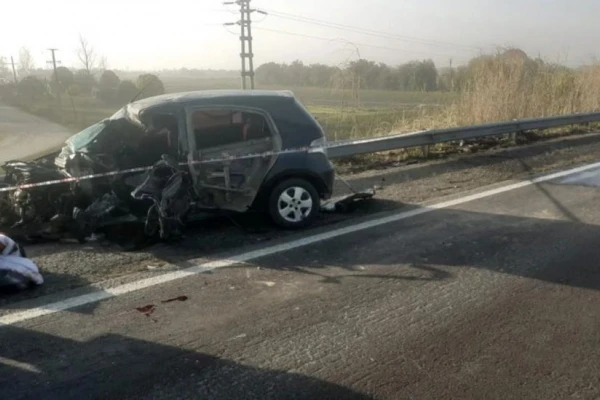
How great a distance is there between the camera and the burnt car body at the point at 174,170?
6363 millimetres

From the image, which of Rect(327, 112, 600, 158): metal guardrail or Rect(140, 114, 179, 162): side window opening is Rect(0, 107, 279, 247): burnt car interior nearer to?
Rect(140, 114, 179, 162): side window opening

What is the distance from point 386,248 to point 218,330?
2.39 m

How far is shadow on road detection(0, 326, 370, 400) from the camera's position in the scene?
11.4ft

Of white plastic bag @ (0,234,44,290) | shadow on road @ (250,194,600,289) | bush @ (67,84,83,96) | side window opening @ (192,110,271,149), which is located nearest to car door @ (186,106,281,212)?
side window opening @ (192,110,271,149)

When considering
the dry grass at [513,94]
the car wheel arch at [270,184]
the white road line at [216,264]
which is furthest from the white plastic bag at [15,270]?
the dry grass at [513,94]

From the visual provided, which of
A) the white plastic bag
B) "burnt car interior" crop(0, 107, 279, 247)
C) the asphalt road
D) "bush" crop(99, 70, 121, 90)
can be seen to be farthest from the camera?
"bush" crop(99, 70, 121, 90)

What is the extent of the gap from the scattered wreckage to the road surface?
8432mm

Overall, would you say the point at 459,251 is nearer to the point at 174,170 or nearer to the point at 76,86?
the point at 174,170

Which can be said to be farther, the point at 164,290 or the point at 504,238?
the point at 504,238

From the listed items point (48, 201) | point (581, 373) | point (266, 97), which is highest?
point (266, 97)

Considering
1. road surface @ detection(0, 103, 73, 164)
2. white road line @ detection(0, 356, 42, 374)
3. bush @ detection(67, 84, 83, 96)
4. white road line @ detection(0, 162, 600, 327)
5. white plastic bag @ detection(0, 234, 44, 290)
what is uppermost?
bush @ detection(67, 84, 83, 96)

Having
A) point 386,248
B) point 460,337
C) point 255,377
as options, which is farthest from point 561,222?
point 255,377

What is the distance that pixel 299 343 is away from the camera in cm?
411

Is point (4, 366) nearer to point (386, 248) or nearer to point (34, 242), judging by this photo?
point (34, 242)
